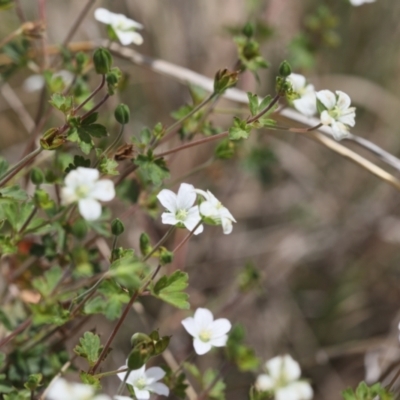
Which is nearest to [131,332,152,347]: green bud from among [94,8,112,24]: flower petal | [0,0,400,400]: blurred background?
[94,8,112,24]: flower petal

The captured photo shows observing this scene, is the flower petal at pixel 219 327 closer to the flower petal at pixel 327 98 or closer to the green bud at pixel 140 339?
the green bud at pixel 140 339

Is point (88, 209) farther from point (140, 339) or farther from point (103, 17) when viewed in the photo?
point (103, 17)

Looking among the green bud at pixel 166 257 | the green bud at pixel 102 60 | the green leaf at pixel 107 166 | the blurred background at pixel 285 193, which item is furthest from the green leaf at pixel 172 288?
the blurred background at pixel 285 193

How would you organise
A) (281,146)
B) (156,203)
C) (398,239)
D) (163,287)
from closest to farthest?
(163,287)
(156,203)
(398,239)
(281,146)

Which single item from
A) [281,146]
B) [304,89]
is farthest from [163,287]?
[281,146]

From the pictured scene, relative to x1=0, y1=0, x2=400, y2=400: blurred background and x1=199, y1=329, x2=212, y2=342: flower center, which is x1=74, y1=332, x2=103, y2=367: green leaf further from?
x1=0, y1=0, x2=400, y2=400: blurred background

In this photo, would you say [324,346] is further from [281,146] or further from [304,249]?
[281,146]

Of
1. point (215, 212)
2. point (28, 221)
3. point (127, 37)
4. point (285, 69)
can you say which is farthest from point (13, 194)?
point (285, 69)
